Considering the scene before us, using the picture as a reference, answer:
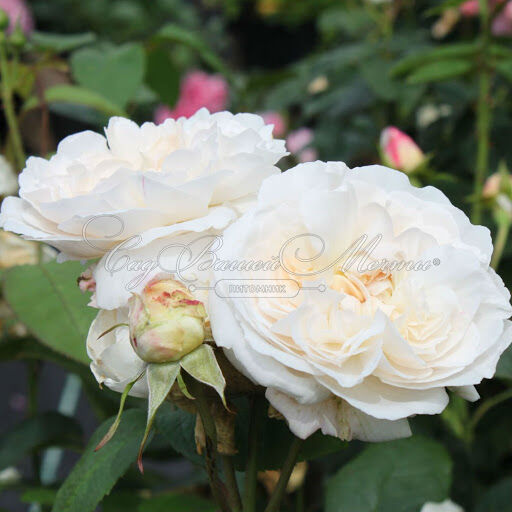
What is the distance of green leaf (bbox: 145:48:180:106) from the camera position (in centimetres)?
95

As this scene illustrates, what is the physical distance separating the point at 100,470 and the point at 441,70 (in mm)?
627

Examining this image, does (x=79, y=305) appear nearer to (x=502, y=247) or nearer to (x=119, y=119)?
(x=119, y=119)

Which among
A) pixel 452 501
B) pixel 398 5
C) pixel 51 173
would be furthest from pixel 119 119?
pixel 398 5

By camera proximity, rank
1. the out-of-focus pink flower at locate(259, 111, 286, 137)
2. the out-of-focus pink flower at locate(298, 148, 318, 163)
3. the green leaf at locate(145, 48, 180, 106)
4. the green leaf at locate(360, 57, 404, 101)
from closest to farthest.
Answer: the green leaf at locate(145, 48, 180, 106) → the green leaf at locate(360, 57, 404, 101) → the out-of-focus pink flower at locate(298, 148, 318, 163) → the out-of-focus pink flower at locate(259, 111, 286, 137)

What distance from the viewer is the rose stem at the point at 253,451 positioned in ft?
1.15

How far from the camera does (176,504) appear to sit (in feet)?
1.78

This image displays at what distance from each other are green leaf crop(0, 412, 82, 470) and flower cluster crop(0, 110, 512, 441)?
39cm

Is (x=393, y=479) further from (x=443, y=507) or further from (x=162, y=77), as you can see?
(x=162, y=77)

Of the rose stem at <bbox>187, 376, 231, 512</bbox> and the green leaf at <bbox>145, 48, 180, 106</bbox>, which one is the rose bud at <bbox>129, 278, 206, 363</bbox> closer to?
the rose stem at <bbox>187, 376, 231, 512</bbox>

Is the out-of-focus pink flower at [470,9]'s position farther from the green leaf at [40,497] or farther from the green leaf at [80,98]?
the green leaf at [40,497]

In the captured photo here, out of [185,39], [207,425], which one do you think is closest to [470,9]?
[185,39]

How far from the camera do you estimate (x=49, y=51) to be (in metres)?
0.77

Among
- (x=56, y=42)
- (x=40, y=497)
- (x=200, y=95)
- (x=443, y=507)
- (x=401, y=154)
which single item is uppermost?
(x=56, y=42)

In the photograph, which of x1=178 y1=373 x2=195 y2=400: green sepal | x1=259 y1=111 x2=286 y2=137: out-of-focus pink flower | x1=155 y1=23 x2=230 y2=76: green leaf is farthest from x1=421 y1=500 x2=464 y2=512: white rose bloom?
x1=259 y1=111 x2=286 y2=137: out-of-focus pink flower
